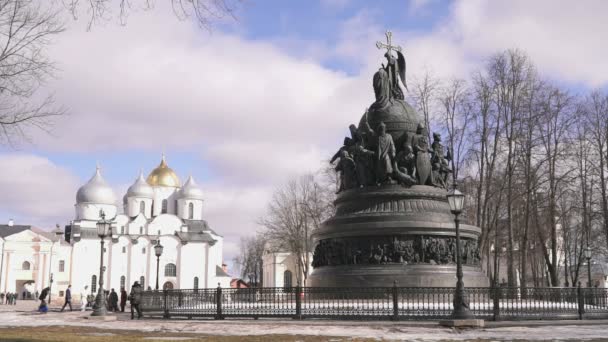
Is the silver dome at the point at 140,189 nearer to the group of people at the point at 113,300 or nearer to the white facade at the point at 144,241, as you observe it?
the white facade at the point at 144,241

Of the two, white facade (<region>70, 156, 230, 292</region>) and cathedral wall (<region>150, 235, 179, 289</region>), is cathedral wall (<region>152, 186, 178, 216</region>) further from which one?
cathedral wall (<region>150, 235, 179, 289</region>)

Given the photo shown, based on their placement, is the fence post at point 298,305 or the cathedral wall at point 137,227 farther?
the cathedral wall at point 137,227

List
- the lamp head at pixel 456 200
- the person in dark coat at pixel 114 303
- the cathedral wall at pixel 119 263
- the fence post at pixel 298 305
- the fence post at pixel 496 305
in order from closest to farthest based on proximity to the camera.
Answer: the fence post at pixel 496 305, the lamp head at pixel 456 200, the fence post at pixel 298 305, the person in dark coat at pixel 114 303, the cathedral wall at pixel 119 263

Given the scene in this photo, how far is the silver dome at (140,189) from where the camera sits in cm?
9456

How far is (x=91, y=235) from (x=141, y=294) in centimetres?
6732

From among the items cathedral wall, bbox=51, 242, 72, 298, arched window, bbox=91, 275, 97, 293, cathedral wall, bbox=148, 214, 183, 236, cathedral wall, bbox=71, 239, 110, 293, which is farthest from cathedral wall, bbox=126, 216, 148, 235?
cathedral wall, bbox=51, 242, 72, 298

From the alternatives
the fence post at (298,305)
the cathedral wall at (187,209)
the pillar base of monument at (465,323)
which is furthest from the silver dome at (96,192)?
the pillar base of monument at (465,323)

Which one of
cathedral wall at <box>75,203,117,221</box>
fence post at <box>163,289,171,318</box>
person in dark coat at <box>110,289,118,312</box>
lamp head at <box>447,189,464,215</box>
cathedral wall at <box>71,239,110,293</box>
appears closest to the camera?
lamp head at <box>447,189,464,215</box>

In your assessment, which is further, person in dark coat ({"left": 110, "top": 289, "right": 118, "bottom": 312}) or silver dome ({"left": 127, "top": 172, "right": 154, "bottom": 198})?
silver dome ({"left": 127, "top": 172, "right": 154, "bottom": 198})

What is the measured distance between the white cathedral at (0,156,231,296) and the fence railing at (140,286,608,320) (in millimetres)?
64382

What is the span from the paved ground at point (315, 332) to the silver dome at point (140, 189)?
78.1 meters

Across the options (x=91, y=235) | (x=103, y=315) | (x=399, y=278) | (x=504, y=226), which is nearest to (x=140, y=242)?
(x=91, y=235)

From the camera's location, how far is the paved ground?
13444 mm

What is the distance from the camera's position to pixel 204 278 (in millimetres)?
88062
